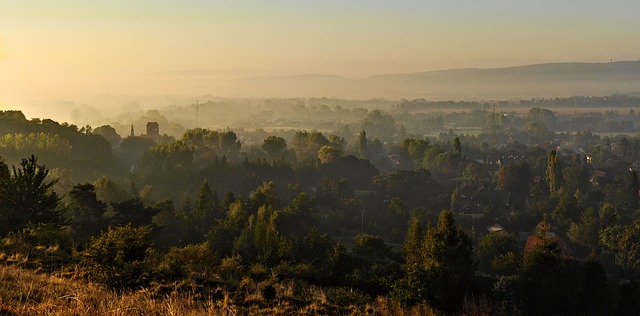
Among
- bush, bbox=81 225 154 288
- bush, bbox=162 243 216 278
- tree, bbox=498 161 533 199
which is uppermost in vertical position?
bush, bbox=81 225 154 288

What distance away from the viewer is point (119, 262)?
39.5 ft

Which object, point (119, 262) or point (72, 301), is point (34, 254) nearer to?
point (119, 262)

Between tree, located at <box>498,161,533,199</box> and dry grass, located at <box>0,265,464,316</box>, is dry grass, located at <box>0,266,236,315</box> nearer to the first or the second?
dry grass, located at <box>0,265,464,316</box>

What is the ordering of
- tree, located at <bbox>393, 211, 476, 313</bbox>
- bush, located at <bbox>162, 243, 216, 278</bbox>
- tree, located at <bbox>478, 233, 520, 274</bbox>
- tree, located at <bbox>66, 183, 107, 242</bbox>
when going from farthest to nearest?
tree, located at <bbox>478, 233, 520, 274</bbox> < tree, located at <bbox>66, 183, 107, 242</bbox> < tree, located at <bbox>393, 211, 476, 313</bbox> < bush, located at <bbox>162, 243, 216, 278</bbox>

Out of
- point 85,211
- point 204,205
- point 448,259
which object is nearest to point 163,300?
point 448,259

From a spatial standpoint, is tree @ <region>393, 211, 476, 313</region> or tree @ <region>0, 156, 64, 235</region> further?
tree @ <region>0, 156, 64, 235</region>

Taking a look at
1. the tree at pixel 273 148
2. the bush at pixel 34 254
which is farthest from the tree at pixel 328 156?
the bush at pixel 34 254

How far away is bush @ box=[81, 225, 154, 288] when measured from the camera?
1191cm

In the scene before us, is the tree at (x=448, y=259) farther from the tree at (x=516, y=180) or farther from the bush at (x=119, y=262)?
the tree at (x=516, y=180)

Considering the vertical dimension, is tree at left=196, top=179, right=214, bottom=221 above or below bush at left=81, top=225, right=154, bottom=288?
below

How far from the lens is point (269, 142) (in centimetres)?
10438

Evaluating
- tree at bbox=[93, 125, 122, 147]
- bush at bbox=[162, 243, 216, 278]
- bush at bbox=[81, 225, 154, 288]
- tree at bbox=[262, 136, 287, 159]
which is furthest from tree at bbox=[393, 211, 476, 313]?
tree at bbox=[93, 125, 122, 147]

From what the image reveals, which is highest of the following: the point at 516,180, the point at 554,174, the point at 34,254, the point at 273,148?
the point at 34,254

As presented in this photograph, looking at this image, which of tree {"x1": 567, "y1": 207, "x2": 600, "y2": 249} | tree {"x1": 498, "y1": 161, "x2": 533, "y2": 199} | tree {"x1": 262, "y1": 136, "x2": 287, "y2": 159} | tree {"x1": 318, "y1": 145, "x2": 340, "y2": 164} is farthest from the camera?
tree {"x1": 262, "y1": 136, "x2": 287, "y2": 159}
